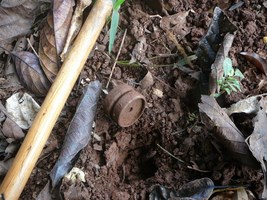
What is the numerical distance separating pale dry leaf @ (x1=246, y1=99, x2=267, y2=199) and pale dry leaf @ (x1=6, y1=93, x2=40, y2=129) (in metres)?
1.00

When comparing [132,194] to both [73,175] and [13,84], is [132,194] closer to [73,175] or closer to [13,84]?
[73,175]

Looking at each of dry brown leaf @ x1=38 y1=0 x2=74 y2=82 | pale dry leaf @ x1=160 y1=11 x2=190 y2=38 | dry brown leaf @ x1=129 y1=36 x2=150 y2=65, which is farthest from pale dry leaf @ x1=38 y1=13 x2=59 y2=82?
pale dry leaf @ x1=160 y1=11 x2=190 y2=38

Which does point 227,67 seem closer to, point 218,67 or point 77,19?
point 218,67

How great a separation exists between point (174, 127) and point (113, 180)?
1.26 ft

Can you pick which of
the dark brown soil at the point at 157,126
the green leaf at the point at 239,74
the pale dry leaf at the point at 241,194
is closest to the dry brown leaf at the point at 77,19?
the dark brown soil at the point at 157,126

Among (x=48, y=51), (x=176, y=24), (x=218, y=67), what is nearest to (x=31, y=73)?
(x=48, y=51)

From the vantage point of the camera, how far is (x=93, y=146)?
6.56 ft

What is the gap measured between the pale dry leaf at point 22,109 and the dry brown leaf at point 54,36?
0.52ft

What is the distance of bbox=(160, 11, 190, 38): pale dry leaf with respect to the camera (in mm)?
2285

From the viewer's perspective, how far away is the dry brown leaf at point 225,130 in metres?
1.90

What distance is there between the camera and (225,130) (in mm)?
1930

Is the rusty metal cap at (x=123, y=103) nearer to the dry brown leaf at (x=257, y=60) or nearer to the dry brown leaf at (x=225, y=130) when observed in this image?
the dry brown leaf at (x=225, y=130)

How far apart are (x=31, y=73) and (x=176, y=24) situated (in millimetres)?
801

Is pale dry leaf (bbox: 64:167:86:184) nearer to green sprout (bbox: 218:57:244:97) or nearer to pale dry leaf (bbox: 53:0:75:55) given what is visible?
pale dry leaf (bbox: 53:0:75:55)
